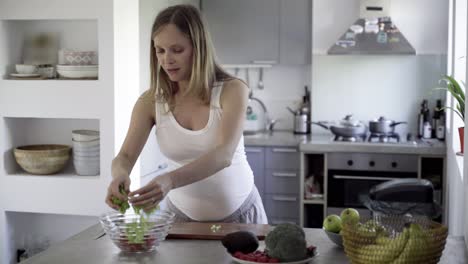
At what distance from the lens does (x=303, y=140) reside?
512 cm

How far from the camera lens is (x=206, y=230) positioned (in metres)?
2.35

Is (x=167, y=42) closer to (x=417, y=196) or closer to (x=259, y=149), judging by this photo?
(x=417, y=196)

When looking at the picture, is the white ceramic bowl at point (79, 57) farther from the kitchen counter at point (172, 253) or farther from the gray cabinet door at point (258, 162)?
the kitchen counter at point (172, 253)

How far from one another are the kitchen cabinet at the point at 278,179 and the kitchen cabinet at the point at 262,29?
2.55 feet

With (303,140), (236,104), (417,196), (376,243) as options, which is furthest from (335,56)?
(376,243)

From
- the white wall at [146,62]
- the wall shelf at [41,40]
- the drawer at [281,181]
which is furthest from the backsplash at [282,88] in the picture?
the wall shelf at [41,40]

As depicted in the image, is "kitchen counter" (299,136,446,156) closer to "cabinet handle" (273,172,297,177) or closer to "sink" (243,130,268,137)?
"cabinet handle" (273,172,297,177)

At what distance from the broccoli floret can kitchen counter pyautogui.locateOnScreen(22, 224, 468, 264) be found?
0.27ft

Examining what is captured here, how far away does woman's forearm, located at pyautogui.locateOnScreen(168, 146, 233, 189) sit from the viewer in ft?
7.53

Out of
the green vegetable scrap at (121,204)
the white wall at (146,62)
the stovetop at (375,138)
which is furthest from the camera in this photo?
the stovetop at (375,138)

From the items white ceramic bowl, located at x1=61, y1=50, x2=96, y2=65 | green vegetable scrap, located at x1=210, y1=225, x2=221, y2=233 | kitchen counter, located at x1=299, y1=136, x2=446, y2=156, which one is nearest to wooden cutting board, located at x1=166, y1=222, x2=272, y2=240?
green vegetable scrap, located at x1=210, y1=225, x2=221, y2=233

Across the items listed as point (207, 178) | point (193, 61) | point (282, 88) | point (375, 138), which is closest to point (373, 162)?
point (375, 138)

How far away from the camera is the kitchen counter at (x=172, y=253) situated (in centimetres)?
204

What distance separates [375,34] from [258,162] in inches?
50.2
